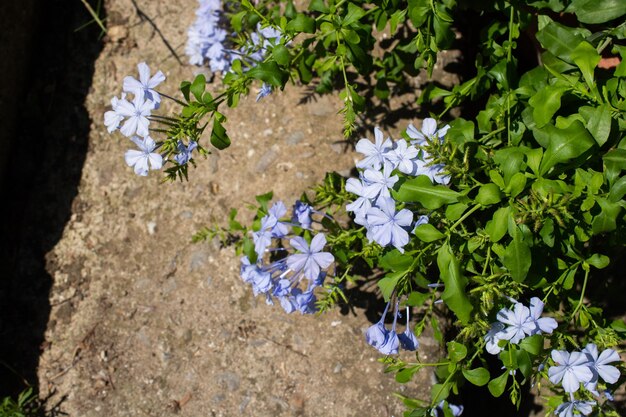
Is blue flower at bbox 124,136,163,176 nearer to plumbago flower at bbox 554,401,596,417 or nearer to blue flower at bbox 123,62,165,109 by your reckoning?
blue flower at bbox 123,62,165,109

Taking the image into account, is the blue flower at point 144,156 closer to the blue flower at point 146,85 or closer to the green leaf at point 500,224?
the blue flower at point 146,85

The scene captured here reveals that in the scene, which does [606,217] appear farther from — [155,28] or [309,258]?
[155,28]

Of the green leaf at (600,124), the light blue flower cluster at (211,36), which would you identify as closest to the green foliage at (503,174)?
the green leaf at (600,124)

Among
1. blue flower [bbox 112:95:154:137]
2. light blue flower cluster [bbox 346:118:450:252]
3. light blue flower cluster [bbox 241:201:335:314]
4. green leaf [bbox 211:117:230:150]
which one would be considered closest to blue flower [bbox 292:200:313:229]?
light blue flower cluster [bbox 241:201:335:314]

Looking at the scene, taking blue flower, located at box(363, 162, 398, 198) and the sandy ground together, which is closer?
blue flower, located at box(363, 162, 398, 198)

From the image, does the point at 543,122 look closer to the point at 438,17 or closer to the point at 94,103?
the point at 438,17

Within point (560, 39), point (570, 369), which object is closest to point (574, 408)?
point (570, 369)
